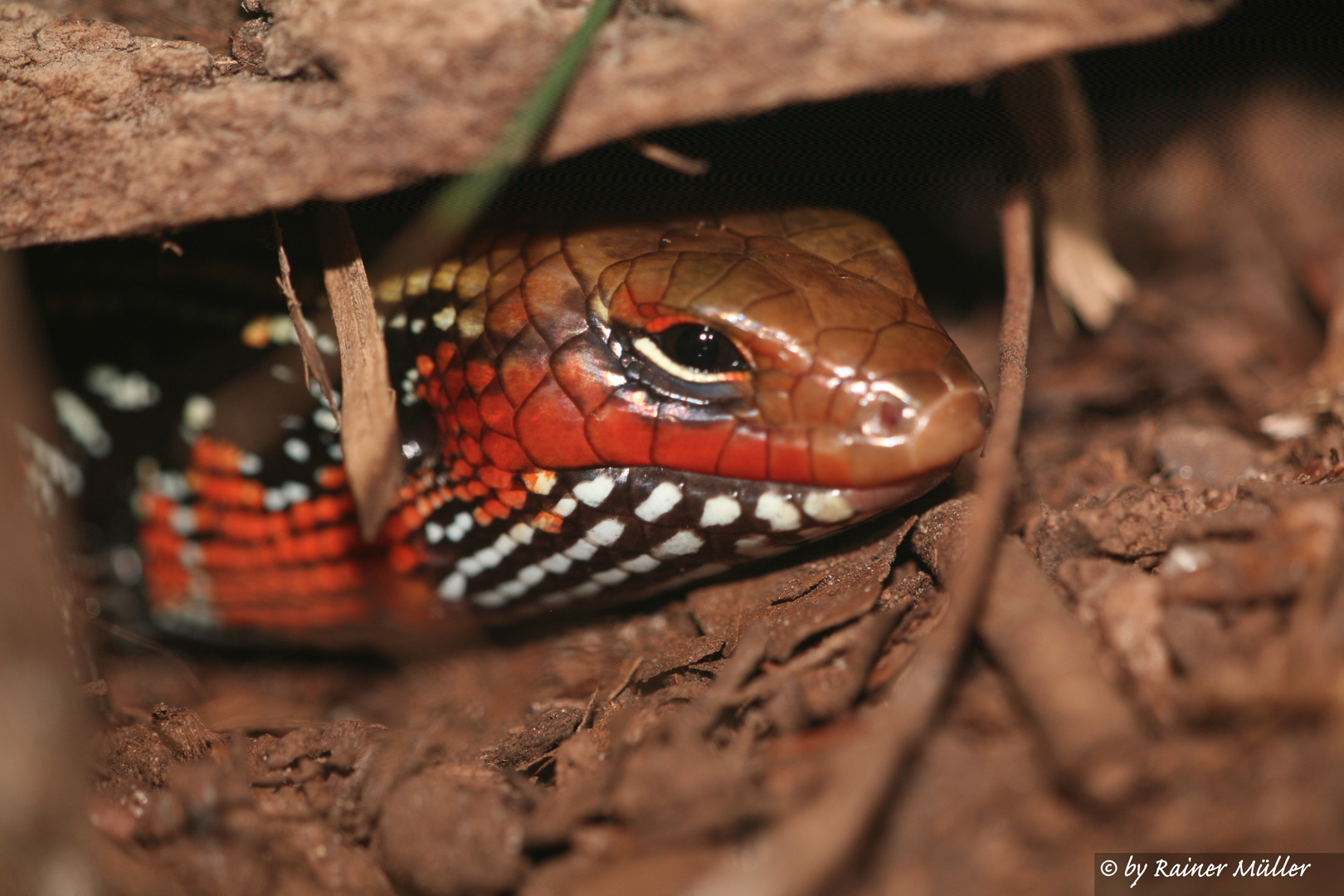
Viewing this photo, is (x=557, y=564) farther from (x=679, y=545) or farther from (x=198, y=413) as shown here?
(x=198, y=413)

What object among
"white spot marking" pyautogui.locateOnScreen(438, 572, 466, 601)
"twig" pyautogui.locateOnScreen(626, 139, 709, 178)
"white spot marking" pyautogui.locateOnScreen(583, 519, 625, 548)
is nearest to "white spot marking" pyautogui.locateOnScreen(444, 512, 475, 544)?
"white spot marking" pyautogui.locateOnScreen(438, 572, 466, 601)

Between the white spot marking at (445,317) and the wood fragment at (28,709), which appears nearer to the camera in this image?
the wood fragment at (28,709)

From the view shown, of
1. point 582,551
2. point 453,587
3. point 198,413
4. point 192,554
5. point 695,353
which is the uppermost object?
point 695,353

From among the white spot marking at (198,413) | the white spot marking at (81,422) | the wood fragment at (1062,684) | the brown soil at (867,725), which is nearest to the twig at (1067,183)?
the brown soil at (867,725)

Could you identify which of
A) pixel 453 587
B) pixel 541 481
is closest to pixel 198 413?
pixel 453 587

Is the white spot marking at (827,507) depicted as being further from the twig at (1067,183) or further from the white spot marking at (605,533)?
the twig at (1067,183)

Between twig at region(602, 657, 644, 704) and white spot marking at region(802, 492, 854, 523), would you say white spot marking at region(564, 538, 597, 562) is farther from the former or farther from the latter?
white spot marking at region(802, 492, 854, 523)

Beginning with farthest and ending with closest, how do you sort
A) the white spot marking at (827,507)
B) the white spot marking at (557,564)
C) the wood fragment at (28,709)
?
the white spot marking at (557,564) → the white spot marking at (827,507) → the wood fragment at (28,709)

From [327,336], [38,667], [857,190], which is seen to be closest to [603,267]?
[327,336]
